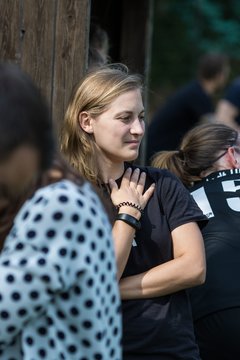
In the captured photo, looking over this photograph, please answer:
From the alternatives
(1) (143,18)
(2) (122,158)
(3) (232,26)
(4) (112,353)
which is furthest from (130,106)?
(3) (232,26)

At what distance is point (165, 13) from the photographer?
1722 centimetres

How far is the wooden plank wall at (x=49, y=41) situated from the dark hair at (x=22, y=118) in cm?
208

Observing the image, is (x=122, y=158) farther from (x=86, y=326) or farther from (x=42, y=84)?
(x=86, y=326)

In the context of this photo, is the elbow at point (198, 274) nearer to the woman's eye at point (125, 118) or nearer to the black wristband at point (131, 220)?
the black wristband at point (131, 220)

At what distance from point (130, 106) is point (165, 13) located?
13950 mm

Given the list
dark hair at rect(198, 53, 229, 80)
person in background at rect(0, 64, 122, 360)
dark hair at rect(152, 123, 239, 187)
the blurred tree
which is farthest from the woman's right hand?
the blurred tree

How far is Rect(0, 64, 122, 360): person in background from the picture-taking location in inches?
82.6

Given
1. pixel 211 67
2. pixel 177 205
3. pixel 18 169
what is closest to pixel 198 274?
pixel 177 205

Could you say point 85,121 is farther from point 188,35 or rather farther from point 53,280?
point 188,35

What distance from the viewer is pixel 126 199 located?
3412mm

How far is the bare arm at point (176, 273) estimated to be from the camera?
3.30 meters

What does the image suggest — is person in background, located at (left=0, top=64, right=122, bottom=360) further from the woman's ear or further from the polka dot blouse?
the woman's ear

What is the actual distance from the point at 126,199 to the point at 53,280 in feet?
4.38

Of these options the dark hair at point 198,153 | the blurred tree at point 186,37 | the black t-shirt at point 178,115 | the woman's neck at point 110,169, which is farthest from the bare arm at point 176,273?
the blurred tree at point 186,37
